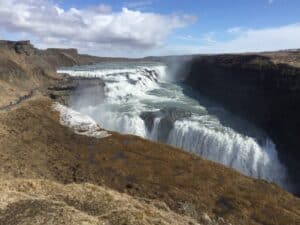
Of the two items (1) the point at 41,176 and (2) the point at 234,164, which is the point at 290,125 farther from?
(1) the point at 41,176

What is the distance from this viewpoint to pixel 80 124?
2711cm

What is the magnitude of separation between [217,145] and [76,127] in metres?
16.5

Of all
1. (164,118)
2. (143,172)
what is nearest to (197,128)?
(164,118)

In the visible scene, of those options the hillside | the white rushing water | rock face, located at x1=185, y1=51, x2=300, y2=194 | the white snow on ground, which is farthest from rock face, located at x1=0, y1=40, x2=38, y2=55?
the hillside

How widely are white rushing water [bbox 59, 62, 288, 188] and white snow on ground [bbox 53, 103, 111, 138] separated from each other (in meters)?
13.1

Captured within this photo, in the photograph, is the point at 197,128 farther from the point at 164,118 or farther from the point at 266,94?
the point at 266,94

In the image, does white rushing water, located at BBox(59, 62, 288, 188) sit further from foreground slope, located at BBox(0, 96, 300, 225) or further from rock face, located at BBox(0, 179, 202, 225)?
rock face, located at BBox(0, 179, 202, 225)

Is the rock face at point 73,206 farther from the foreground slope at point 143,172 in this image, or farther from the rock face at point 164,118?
the rock face at point 164,118

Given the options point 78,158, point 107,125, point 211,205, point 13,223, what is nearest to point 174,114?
point 107,125

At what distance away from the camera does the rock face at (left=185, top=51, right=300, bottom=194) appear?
3900cm

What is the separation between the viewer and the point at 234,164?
36.5 metres

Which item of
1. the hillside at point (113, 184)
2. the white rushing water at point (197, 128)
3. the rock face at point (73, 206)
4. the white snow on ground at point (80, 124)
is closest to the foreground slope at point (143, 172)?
the hillside at point (113, 184)

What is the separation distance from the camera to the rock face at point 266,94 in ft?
128

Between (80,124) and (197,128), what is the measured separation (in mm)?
15755
